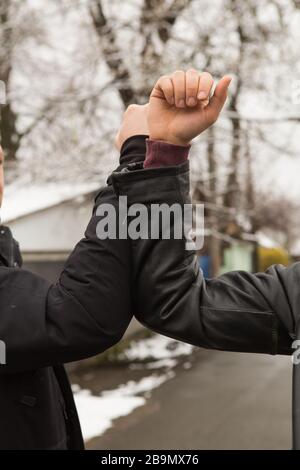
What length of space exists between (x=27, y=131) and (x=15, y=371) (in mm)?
10266

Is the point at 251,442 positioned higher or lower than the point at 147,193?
lower

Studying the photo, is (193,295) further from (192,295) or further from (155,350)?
(155,350)

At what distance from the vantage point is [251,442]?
18.3 ft

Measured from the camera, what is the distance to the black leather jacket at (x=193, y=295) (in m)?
1.32

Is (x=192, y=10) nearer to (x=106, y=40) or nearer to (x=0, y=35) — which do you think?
(x=106, y=40)

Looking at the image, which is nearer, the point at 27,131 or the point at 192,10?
the point at 192,10

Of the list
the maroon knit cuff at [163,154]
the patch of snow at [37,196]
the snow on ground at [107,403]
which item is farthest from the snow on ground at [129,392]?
the maroon knit cuff at [163,154]

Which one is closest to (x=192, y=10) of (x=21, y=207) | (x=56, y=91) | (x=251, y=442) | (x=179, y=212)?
(x=56, y=91)

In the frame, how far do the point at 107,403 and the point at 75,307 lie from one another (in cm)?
627

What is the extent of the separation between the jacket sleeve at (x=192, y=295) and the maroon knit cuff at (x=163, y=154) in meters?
0.02

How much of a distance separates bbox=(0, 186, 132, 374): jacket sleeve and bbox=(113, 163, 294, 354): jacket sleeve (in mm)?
58

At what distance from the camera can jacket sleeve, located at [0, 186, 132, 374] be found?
126cm

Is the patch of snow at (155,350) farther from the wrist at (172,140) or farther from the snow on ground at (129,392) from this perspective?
the wrist at (172,140)

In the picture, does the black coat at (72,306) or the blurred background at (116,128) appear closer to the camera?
the black coat at (72,306)
